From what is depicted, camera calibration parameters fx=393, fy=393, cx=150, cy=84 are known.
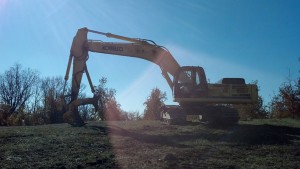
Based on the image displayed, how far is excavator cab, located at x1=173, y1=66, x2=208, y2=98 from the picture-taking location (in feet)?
66.7

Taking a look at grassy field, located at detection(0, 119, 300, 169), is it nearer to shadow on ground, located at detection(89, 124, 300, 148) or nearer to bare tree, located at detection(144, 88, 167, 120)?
shadow on ground, located at detection(89, 124, 300, 148)

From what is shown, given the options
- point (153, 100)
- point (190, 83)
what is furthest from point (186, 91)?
point (153, 100)

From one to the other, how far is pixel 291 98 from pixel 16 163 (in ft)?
127

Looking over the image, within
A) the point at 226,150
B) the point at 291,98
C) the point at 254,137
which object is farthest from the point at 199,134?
the point at 291,98

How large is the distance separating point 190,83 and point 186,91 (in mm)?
489

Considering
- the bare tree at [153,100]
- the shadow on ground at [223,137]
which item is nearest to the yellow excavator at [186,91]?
the shadow on ground at [223,137]

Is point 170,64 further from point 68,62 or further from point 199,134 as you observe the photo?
point 199,134

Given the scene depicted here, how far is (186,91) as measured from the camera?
20469mm

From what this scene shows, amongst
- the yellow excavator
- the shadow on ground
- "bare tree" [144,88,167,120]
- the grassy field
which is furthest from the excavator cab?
"bare tree" [144,88,167,120]

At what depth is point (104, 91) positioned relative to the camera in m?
63.0

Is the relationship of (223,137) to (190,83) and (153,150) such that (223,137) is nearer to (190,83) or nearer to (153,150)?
(153,150)

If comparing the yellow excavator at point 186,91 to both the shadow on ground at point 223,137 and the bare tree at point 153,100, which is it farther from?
the bare tree at point 153,100

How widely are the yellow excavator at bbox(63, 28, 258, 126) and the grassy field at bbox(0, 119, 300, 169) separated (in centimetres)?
396

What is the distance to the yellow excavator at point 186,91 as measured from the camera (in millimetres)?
19844
